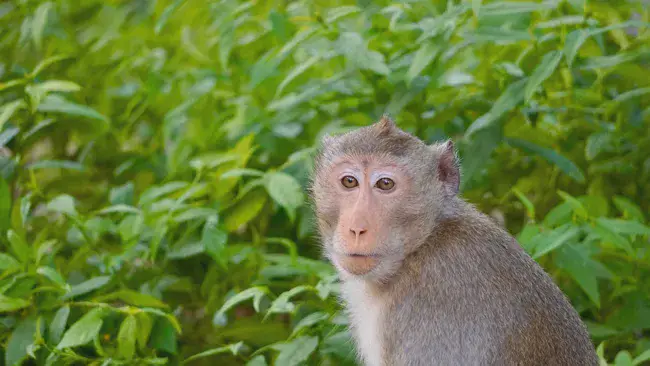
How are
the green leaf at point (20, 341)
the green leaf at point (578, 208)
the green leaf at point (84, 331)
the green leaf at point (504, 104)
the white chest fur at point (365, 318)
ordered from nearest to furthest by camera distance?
1. the white chest fur at point (365, 318)
2. the green leaf at point (84, 331)
3. the green leaf at point (20, 341)
4. the green leaf at point (578, 208)
5. the green leaf at point (504, 104)

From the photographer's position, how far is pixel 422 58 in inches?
171

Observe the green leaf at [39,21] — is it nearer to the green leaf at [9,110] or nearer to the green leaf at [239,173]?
the green leaf at [9,110]

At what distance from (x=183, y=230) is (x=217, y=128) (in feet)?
2.71

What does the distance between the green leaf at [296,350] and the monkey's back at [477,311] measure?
0.57m

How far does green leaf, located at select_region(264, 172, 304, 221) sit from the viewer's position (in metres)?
4.18

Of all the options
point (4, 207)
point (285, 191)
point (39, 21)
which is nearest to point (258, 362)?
point (285, 191)

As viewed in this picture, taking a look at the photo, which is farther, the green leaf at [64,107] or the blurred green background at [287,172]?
the green leaf at [64,107]

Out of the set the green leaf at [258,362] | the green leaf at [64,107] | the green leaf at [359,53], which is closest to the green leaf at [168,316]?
the green leaf at [258,362]

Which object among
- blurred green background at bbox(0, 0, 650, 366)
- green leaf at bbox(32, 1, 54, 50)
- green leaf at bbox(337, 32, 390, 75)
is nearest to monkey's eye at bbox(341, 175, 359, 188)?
blurred green background at bbox(0, 0, 650, 366)

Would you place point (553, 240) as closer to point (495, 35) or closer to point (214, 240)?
point (495, 35)

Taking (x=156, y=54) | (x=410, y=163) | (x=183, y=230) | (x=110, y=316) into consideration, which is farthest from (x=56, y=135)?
(x=410, y=163)

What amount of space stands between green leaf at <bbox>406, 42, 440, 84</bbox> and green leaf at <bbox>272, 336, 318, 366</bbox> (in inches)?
47.4

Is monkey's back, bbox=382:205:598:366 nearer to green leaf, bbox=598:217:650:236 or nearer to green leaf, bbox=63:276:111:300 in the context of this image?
green leaf, bbox=598:217:650:236

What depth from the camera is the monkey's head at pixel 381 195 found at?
331cm
